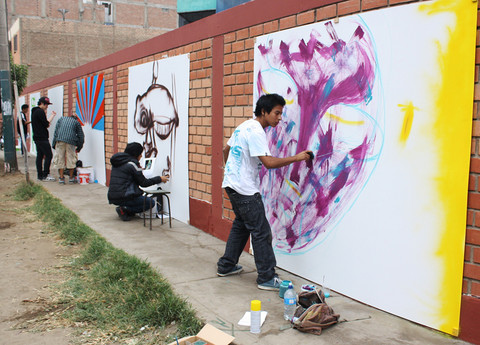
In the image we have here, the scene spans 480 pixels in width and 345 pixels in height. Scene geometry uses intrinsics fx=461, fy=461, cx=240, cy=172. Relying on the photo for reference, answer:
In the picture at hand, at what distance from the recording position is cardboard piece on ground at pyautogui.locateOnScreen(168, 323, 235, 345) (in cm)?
307

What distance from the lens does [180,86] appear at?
6.79m

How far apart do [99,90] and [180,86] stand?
4.34m

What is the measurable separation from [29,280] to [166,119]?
338 centimetres

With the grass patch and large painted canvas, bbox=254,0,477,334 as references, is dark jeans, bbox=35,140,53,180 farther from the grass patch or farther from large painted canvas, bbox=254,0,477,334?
large painted canvas, bbox=254,0,477,334

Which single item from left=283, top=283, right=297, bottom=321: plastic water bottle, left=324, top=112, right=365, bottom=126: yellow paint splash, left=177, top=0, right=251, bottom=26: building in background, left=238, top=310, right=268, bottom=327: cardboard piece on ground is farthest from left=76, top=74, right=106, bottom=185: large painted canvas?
left=283, top=283, right=297, bottom=321: plastic water bottle

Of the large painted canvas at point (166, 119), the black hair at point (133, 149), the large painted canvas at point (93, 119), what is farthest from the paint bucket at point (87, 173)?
the black hair at point (133, 149)

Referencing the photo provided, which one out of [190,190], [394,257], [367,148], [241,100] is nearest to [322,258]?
[394,257]

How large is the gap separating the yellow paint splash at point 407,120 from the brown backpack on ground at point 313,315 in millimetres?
1343

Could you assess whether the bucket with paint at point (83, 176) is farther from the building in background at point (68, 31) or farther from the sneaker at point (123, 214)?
the building in background at point (68, 31)

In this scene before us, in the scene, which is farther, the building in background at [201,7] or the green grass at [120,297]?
the building in background at [201,7]

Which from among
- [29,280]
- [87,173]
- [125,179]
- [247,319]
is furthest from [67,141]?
[247,319]

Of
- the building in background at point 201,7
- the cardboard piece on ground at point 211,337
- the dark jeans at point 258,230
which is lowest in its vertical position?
the cardboard piece on ground at point 211,337

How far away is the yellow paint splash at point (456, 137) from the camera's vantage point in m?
3.07

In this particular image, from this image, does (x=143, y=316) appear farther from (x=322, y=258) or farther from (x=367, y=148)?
(x=367, y=148)
